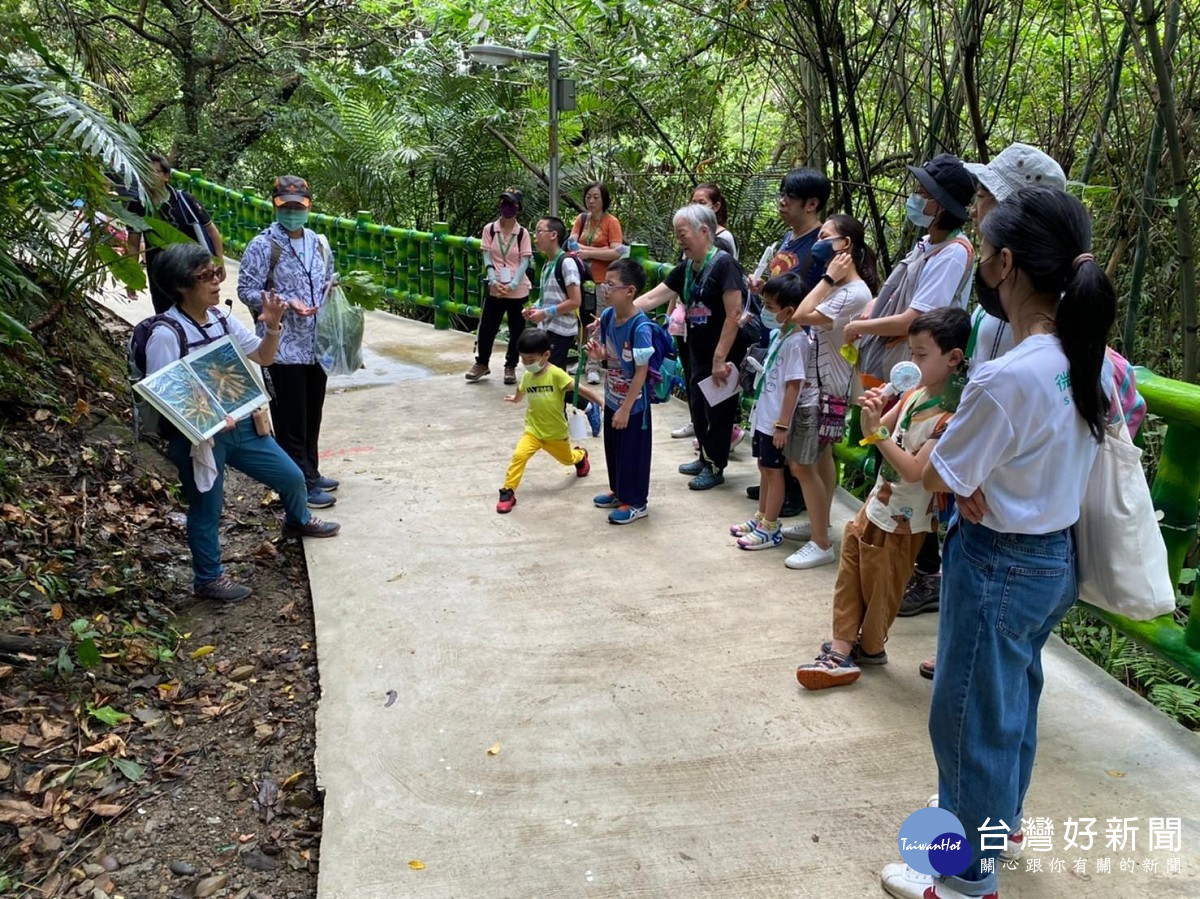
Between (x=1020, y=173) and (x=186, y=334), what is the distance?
10.1 ft

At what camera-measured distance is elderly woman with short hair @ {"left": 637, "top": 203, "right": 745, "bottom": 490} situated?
4703 mm

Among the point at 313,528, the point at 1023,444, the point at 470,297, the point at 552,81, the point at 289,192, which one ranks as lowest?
the point at 313,528

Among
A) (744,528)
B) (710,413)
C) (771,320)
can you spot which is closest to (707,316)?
(771,320)

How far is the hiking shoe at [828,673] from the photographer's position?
3215 mm

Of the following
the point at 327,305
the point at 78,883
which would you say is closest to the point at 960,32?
the point at 327,305

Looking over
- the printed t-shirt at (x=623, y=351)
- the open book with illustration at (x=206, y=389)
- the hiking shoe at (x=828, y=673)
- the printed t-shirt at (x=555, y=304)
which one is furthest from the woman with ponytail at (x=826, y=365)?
the printed t-shirt at (x=555, y=304)

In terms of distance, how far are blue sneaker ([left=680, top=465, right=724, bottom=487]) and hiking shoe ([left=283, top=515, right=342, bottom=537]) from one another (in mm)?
1891

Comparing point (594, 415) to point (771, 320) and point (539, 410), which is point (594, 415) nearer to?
point (539, 410)

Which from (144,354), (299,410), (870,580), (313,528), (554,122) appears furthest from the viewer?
(554,122)

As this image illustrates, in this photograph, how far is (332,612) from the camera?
12.9 feet

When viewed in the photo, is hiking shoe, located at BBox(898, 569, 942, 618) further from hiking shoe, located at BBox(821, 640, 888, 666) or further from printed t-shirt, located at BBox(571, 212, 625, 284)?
printed t-shirt, located at BBox(571, 212, 625, 284)

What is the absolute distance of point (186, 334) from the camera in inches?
151

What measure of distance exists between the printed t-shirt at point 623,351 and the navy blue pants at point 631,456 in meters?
0.08

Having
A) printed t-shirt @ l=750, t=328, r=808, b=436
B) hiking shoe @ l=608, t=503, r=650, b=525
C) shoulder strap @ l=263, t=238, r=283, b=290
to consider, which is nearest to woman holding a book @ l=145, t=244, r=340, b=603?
shoulder strap @ l=263, t=238, r=283, b=290
